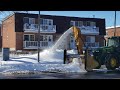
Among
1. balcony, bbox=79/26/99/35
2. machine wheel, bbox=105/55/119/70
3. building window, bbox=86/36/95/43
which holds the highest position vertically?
balcony, bbox=79/26/99/35

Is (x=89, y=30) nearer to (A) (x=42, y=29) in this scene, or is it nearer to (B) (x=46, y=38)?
(B) (x=46, y=38)

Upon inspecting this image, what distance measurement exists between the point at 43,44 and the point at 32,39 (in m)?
1.74

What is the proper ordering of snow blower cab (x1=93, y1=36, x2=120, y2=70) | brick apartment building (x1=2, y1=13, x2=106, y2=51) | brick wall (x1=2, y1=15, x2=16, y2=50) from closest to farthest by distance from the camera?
snow blower cab (x1=93, y1=36, x2=120, y2=70) → brick apartment building (x1=2, y1=13, x2=106, y2=51) → brick wall (x1=2, y1=15, x2=16, y2=50)

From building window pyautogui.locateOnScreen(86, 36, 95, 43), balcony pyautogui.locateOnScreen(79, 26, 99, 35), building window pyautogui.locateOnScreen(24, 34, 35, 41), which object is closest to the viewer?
building window pyautogui.locateOnScreen(24, 34, 35, 41)

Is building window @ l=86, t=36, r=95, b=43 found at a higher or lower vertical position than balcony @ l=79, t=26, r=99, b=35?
lower

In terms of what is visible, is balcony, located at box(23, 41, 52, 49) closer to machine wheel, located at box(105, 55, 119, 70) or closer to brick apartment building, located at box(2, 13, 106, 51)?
brick apartment building, located at box(2, 13, 106, 51)

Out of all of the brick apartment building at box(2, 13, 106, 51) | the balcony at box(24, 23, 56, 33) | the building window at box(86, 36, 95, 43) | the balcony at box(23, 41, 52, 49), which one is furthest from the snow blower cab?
the building window at box(86, 36, 95, 43)

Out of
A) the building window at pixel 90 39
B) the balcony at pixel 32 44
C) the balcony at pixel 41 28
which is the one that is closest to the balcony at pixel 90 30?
the building window at pixel 90 39

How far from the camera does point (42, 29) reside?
42.5m

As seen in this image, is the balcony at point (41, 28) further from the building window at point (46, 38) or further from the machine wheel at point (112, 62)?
the machine wheel at point (112, 62)

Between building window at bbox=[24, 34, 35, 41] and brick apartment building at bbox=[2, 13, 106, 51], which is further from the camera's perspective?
building window at bbox=[24, 34, 35, 41]

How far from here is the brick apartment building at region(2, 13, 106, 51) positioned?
4106 centimetres

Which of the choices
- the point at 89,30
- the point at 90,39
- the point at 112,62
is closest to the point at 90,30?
the point at 89,30
